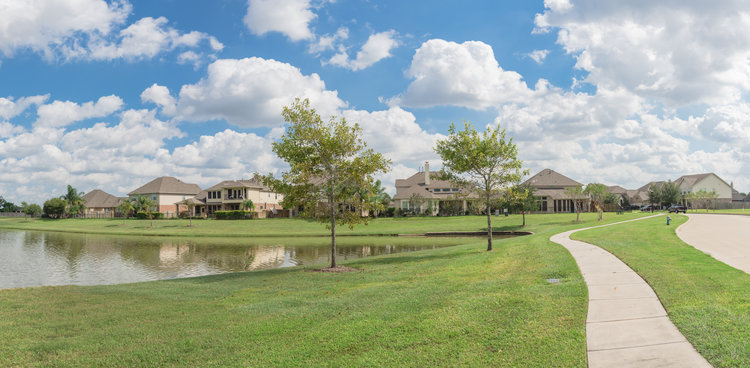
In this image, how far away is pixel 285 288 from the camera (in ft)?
48.3

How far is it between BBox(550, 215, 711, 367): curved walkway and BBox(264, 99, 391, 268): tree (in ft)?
35.2

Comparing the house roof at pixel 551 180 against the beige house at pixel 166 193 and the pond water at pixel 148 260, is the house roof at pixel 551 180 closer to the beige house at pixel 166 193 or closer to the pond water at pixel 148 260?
the pond water at pixel 148 260

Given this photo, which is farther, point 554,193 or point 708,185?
point 708,185

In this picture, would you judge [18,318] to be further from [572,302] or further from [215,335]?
[572,302]

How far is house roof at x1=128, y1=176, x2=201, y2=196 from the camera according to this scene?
9000 centimetres

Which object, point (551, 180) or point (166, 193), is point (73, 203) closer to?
point (166, 193)

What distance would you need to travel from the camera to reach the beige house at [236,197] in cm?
8056

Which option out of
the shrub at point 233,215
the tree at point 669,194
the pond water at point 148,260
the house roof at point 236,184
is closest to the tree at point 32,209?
the house roof at point 236,184

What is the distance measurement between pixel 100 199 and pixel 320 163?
357ft

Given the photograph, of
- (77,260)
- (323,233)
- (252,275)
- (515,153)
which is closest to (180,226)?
(323,233)

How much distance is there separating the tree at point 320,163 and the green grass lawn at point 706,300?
10.6m

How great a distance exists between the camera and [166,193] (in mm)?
89750

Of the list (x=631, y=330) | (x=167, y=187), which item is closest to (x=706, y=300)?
(x=631, y=330)

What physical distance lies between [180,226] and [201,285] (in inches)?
1987
